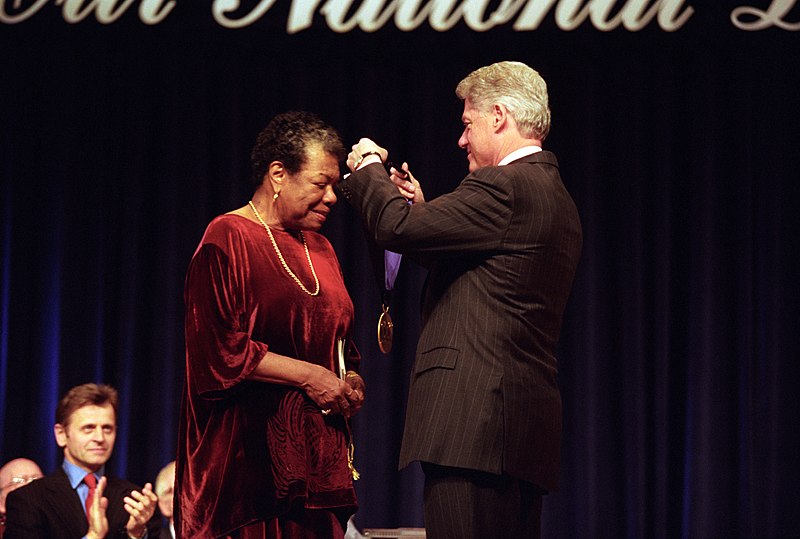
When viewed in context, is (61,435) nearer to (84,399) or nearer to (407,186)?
(84,399)

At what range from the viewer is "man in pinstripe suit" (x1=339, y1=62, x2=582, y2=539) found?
2.25m

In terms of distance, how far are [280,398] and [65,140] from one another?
10.4 ft

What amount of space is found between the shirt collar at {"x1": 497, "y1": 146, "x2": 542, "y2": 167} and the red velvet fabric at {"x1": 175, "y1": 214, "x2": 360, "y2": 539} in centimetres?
59

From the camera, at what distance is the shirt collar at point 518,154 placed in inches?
96.8

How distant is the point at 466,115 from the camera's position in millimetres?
2520

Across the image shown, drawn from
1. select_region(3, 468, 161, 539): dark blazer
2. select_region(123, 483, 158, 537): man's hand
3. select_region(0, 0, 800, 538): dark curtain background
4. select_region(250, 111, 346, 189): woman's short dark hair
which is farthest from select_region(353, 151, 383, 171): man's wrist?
select_region(0, 0, 800, 538): dark curtain background

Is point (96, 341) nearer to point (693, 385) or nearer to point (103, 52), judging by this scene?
point (103, 52)

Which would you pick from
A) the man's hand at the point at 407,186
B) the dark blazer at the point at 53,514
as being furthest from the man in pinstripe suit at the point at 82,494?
the man's hand at the point at 407,186

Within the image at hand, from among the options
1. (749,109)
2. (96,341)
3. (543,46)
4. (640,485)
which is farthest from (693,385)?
(96,341)

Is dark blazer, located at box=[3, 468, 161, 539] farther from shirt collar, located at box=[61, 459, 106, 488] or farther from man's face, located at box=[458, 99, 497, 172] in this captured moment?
man's face, located at box=[458, 99, 497, 172]

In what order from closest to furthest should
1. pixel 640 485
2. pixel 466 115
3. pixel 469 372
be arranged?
pixel 469 372 < pixel 466 115 < pixel 640 485

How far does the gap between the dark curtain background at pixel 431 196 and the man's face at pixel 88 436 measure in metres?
0.71

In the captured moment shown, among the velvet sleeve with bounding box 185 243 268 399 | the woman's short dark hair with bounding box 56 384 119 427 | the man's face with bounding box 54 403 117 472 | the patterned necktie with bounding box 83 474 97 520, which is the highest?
the velvet sleeve with bounding box 185 243 268 399

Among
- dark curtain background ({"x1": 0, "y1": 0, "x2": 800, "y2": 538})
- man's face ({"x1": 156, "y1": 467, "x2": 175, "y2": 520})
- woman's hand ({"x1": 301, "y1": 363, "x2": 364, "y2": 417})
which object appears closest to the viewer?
woman's hand ({"x1": 301, "y1": 363, "x2": 364, "y2": 417})
